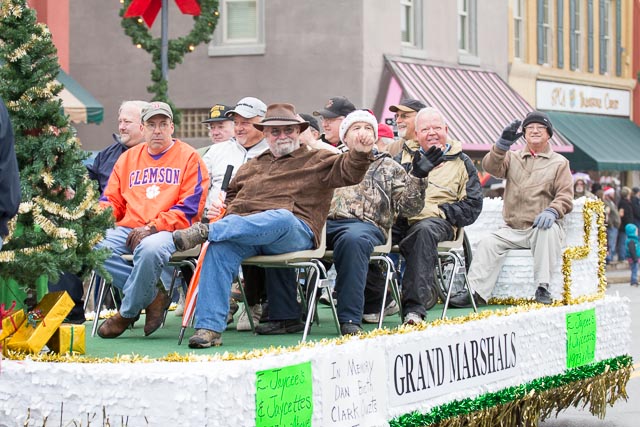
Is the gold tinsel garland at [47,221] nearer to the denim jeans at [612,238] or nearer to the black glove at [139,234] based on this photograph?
the black glove at [139,234]

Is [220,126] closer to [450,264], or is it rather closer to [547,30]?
[450,264]

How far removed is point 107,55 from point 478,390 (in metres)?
21.7

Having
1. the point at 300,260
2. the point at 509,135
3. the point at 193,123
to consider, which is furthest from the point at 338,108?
the point at 193,123

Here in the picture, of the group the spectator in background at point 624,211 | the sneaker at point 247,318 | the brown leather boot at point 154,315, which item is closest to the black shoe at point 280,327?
the sneaker at point 247,318

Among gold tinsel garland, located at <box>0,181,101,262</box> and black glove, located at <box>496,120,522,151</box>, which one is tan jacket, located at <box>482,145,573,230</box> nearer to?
black glove, located at <box>496,120,522,151</box>

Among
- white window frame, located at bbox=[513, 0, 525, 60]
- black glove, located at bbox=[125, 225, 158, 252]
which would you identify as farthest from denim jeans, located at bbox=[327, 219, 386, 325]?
white window frame, located at bbox=[513, 0, 525, 60]

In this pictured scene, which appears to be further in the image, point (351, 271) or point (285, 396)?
point (351, 271)

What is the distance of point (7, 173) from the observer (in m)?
5.16

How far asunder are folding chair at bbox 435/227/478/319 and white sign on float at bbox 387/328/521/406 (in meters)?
0.49

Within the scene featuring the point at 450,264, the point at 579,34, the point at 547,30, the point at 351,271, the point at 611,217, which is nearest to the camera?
the point at 351,271

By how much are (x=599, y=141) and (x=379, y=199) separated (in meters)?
27.9

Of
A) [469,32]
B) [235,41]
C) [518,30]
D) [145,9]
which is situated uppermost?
[518,30]

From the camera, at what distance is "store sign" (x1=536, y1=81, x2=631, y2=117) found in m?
34.7

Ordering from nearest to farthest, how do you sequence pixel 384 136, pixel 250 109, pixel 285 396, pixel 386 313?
pixel 285 396 < pixel 250 109 < pixel 386 313 < pixel 384 136
